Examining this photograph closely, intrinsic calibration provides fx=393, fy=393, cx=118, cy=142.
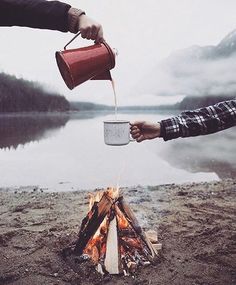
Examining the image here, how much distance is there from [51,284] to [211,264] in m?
1.27

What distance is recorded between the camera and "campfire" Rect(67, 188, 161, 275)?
3.04 m

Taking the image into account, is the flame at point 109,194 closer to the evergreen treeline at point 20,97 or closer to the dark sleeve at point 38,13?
the dark sleeve at point 38,13

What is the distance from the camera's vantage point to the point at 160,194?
5.52m

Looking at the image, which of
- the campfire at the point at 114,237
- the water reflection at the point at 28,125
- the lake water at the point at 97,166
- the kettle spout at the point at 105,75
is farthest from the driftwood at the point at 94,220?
the water reflection at the point at 28,125

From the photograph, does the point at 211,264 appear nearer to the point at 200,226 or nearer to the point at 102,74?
the point at 200,226

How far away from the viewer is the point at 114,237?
3035mm

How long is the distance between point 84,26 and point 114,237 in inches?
64.0

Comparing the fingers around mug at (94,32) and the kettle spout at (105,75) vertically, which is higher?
the fingers around mug at (94,32)

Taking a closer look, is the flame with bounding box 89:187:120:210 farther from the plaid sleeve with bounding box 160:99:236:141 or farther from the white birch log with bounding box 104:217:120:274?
the plaid sleeve with bounding box 160:99:236:141

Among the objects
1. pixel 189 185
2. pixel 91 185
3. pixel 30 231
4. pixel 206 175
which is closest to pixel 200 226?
pixel 30 231

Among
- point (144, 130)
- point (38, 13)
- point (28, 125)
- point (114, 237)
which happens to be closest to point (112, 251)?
point (114, 237)

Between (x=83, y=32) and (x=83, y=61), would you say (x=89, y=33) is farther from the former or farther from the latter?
(x=83, y=61)

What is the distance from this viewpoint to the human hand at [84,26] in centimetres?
220

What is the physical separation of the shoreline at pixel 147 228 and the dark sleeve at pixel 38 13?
179 cm
